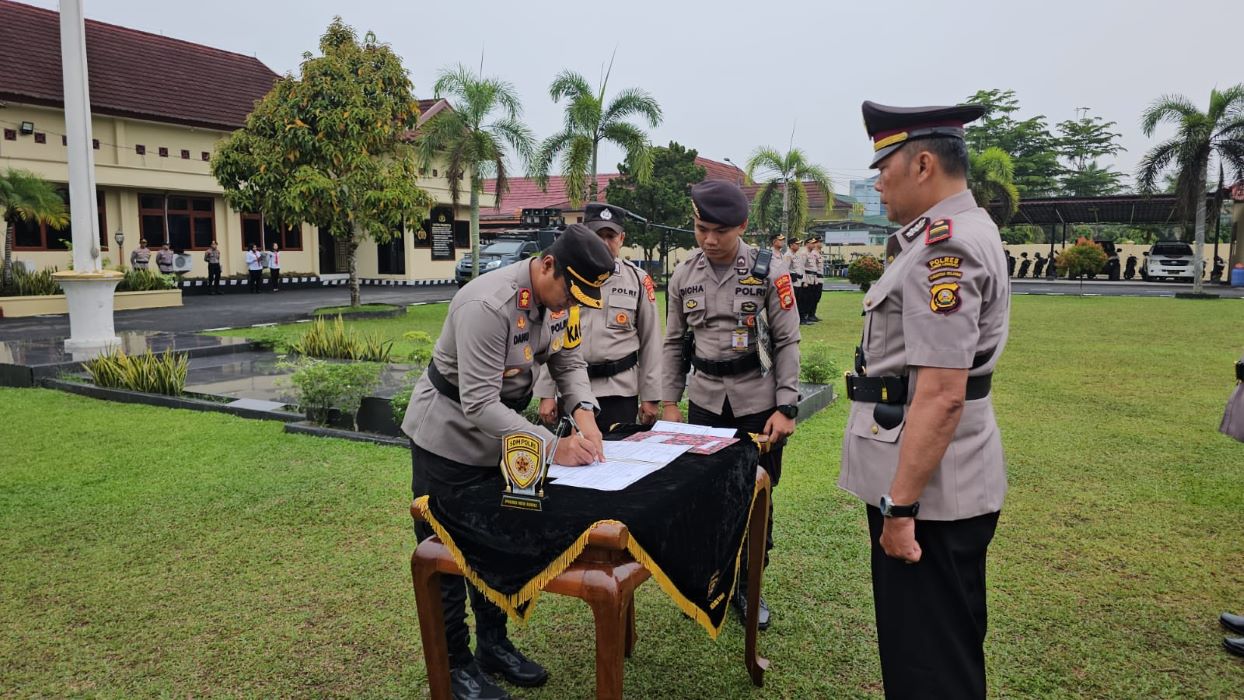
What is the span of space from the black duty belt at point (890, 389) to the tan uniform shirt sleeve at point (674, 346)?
1.60 metres

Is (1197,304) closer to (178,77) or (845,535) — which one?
(845,535)

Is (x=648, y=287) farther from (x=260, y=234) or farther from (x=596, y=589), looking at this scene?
(x=260, y=234)

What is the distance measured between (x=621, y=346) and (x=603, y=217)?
70cm

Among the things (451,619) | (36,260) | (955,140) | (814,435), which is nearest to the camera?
(955,140)

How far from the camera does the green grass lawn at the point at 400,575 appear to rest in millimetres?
3061

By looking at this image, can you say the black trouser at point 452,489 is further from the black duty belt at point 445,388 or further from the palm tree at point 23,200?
the palm tree at point 23,200

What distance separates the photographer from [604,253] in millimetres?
2467

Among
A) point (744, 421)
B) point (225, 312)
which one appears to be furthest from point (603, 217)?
point (225, 312)

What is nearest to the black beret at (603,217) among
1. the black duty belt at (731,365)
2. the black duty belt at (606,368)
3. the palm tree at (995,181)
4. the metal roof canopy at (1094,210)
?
the black duty belt at (606,368)

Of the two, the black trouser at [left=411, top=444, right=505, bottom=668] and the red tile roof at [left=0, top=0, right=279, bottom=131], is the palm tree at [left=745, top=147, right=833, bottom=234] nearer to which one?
the red tile roof at [left=0, top=0, right=279, bottom=131]

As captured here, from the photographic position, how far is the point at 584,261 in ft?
8.05

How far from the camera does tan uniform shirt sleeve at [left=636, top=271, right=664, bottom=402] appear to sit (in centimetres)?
411

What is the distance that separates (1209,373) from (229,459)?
1011 cm

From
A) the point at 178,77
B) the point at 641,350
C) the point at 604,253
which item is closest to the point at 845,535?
the point at 641,350
